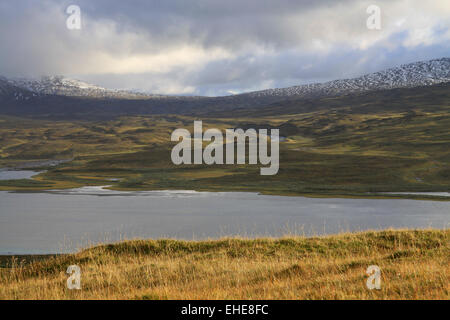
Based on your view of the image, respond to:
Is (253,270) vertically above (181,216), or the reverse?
(181,216)

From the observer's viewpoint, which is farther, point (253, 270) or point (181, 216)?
point (181, 216)

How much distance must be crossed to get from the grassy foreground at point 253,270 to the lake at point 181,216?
1688 cm

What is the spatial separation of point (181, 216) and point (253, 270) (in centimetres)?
4177

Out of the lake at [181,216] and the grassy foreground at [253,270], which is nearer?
the grassy foreground at [253,270]

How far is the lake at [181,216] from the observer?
43.7 m

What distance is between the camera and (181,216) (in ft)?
185

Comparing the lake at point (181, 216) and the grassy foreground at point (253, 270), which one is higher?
the lake at point (181, 216)

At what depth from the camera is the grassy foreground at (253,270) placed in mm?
11297

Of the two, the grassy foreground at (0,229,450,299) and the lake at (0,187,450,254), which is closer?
the grassy foreground at (0,229,450,299)

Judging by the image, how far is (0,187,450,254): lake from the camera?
143 feet

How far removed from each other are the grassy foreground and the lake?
55.4ft
